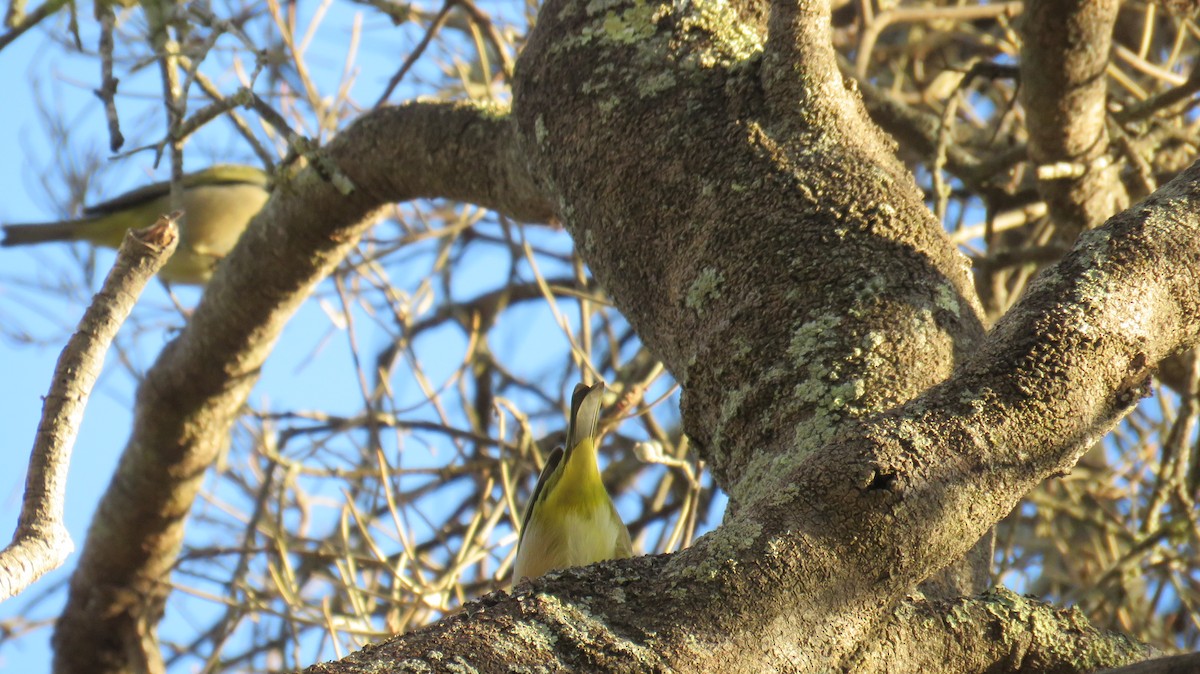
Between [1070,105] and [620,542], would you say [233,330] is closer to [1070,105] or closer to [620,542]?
[620,542]

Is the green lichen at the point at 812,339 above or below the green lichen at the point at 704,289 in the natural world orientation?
below

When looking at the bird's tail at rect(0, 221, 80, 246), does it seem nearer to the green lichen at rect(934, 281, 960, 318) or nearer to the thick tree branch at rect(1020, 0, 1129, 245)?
the thick tree branch at rect(1020, 0, 1129, 245)

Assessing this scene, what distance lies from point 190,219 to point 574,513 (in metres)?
4.50

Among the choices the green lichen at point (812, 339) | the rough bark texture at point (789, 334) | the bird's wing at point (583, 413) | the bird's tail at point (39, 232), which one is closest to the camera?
the rough bark texture at point (789, 334)

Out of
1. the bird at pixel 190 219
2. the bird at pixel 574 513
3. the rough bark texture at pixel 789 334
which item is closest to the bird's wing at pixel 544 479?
the bird at pixel 574 513

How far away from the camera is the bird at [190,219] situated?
19.0 ft

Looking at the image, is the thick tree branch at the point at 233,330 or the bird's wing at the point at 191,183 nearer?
the thick tree branch at the point at 233,330

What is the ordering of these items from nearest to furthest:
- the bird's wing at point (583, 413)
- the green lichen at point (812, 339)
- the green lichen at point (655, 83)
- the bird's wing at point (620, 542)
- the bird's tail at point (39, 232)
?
the green lichen at point (812, 339), the green lichen at point (655, 83), the bird's wing at point (583, 413), the bird's wing at point (620, 542), the bird's tail at point (39, 232)

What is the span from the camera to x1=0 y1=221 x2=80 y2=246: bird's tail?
5.62 metres

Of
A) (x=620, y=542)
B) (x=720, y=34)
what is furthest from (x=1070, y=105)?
(x=620, y=542)

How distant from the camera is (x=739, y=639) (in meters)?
1.05

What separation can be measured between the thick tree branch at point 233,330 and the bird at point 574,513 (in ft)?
1.77

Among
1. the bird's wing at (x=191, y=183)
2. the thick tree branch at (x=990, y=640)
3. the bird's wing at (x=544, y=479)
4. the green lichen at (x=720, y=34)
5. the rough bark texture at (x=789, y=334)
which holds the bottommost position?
the thick tree branch at (x=990, y=640)

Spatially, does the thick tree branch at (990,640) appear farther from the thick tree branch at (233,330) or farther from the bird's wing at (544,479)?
the bird's wing at (544,479)
